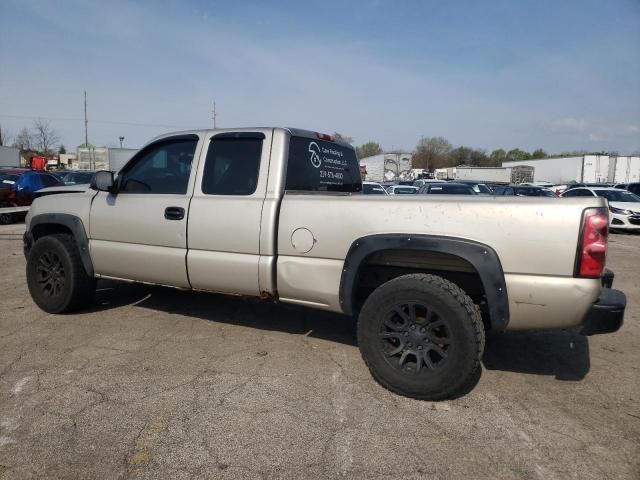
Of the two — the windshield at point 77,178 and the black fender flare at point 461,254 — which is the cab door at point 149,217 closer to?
the black fender flare at point 461,254

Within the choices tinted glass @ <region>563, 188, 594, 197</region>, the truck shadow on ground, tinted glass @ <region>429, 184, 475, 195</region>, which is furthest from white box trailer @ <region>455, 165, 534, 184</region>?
the truck shadow on ground

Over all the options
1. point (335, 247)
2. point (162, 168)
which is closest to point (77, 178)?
point (162, 168)

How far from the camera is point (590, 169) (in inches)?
1901

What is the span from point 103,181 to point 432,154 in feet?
302

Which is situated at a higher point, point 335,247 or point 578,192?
point 578,192

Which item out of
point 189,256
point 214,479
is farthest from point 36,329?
point 214,479

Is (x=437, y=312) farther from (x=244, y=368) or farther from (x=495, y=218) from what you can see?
(x=244, y=368)

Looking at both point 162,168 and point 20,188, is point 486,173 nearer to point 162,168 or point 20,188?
point 20,188

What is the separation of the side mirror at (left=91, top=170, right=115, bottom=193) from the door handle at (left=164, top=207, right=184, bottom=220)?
742mm

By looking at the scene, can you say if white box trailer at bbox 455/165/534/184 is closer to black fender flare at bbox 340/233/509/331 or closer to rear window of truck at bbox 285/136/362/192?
rear window of truck at bbox 285/136/362/192

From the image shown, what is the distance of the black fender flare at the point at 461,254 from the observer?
2.92 metres

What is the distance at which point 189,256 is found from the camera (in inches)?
157

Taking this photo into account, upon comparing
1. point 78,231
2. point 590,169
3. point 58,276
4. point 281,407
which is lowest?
point 281,407

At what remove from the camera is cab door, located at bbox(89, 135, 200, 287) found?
4.08 meters
